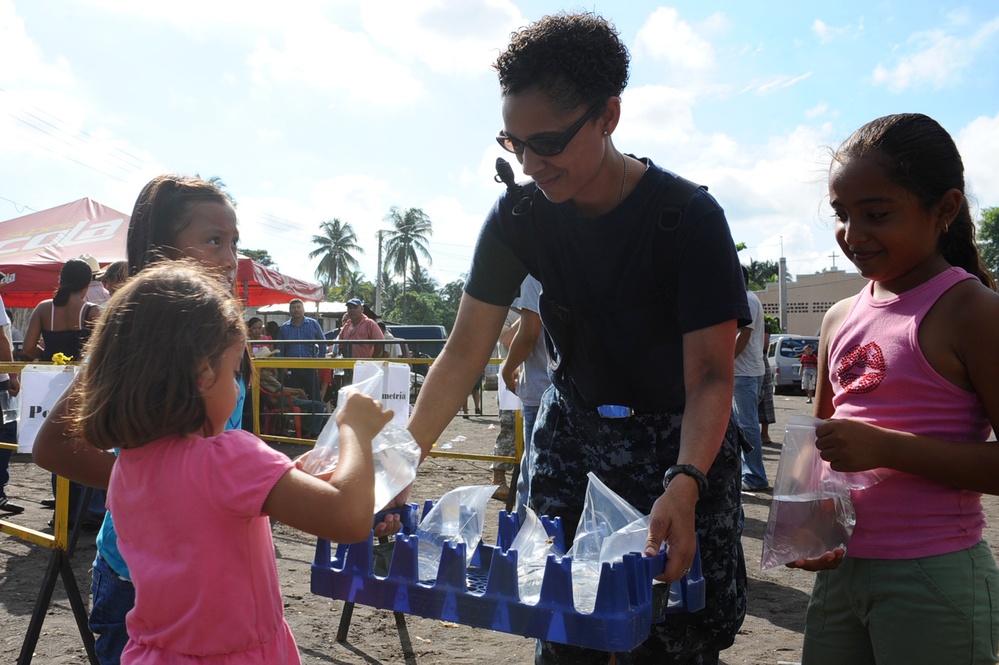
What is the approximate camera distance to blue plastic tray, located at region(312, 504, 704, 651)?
55.9 inches

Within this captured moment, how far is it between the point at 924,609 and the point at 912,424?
0.41m

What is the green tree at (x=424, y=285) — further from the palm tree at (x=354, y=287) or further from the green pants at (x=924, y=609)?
the green pants at (x=924, y=609)

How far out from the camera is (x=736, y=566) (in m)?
2.14

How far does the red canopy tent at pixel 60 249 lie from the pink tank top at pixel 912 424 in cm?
981

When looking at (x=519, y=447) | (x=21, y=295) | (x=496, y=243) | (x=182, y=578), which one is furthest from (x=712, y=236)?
(x=21, y=295)

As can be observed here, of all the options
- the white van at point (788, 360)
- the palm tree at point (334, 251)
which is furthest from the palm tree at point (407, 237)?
the white van at point (788, 360)

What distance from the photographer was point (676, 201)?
204 centimetres

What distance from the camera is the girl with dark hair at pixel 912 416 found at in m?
1.84

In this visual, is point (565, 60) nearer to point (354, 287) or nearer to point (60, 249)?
point (60, 249)

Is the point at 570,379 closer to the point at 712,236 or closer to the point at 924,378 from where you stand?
the point at 712,236

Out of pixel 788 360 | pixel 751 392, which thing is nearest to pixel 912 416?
pixel 751 392

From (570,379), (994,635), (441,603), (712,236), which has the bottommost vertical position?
(994,635)

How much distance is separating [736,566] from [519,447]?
3381 millimetres

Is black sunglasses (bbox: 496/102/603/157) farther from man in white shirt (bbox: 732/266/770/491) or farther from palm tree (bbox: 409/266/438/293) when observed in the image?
palm tree (bbox: 409/266/438/293)
